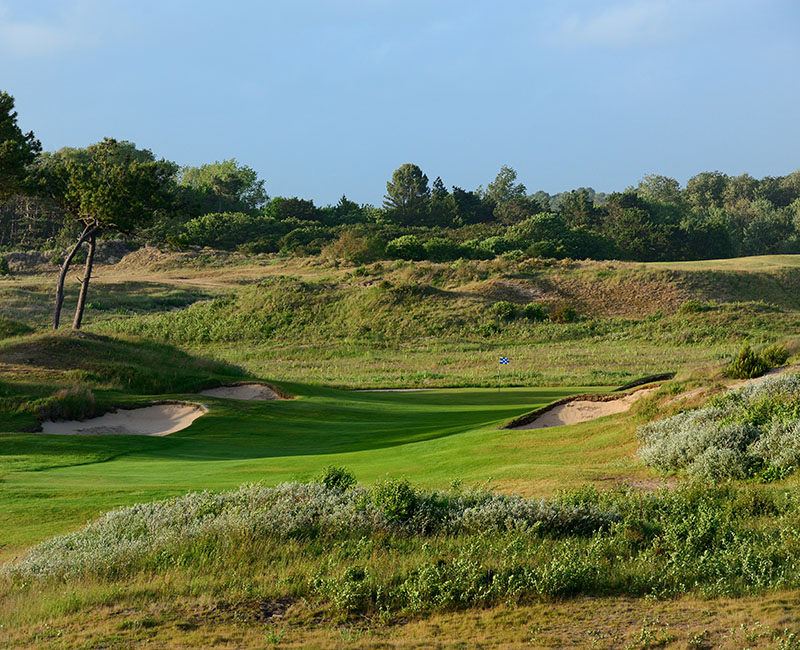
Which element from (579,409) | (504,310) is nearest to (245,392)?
(579,409)

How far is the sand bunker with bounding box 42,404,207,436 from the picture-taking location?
72.9ft

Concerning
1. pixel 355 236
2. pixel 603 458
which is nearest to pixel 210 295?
pixel 355 236

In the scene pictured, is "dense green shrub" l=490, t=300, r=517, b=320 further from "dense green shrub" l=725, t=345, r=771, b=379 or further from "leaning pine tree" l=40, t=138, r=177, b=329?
"dense green shrub" l=725, t=345, r=771, b=379

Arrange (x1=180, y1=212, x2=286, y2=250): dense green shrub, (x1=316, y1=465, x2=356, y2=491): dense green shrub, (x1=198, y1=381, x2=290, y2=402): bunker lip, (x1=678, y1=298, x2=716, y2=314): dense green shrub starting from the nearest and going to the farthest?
1. (x1=316, y1=465, x2=356, y2=491): dense green shrub
2. (x1=198, y1=381, x2=290, y2=402): bunker lip
3. (x1=678, y1=298, x2=716, y2=314): dense green shrub
4. (x1=180, y1=212, x2=286, y2=250): dense green shrub

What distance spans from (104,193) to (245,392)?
65.5 feet

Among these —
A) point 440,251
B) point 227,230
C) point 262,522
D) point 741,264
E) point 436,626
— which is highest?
point 227,230

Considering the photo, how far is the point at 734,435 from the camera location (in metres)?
12.7

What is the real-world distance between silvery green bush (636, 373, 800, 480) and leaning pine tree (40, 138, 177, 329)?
36.1 m

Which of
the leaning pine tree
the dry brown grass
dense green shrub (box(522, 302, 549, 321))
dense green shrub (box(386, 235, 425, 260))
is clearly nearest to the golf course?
the dry brown grass

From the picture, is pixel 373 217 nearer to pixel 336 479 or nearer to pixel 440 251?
pixel 440 251

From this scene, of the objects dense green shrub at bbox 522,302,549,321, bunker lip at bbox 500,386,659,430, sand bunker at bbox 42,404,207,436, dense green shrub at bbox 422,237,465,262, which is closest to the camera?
bunker lip at bbox 500,386,659,430

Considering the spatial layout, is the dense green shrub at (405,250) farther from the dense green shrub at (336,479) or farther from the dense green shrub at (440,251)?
the dense green shrub at (336,479)

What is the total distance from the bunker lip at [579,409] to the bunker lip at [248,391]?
33.1 ft

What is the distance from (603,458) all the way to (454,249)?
81.1 metres
